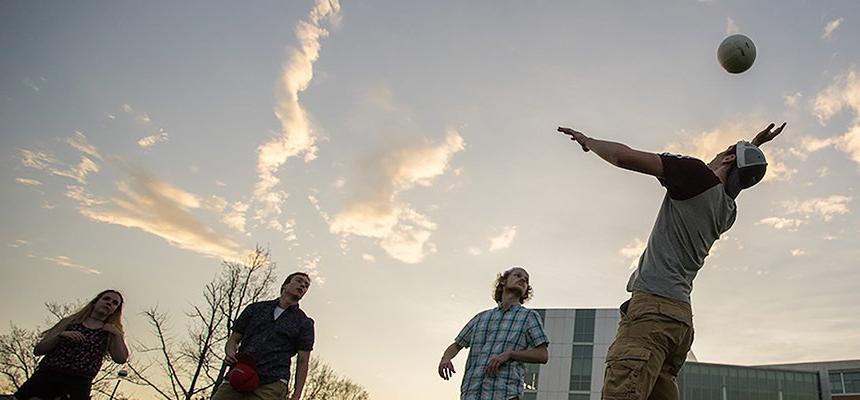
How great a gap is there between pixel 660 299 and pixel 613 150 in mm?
976

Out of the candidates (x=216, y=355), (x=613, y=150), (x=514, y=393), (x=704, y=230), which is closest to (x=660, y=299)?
(x=704, y=230)

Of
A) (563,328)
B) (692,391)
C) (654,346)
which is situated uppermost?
(563,328)

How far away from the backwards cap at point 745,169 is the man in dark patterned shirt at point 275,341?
4.65 metres

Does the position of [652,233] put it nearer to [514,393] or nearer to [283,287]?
[514,393]

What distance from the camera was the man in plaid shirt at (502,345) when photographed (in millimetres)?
5887

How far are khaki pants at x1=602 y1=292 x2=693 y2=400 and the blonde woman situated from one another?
16.7 feet

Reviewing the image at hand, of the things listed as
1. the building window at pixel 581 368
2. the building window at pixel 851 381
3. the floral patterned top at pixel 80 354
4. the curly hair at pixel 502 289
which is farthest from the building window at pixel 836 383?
the floral patterned top at pixel 80 354

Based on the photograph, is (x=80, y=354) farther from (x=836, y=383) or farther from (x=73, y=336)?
(x=836, y=383)

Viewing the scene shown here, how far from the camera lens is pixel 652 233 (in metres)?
4.38

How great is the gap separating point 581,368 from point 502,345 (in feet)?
208

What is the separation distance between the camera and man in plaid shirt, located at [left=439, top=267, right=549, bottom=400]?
232 inches

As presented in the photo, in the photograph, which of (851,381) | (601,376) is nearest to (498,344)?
(601,376)

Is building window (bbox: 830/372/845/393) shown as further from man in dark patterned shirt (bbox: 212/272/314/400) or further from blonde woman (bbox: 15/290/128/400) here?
blonde woman (bbox: 15/290/128/400)

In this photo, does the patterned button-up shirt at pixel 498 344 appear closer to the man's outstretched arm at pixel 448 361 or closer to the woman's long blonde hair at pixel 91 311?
the man's outstretched arm at pixel 448 361
